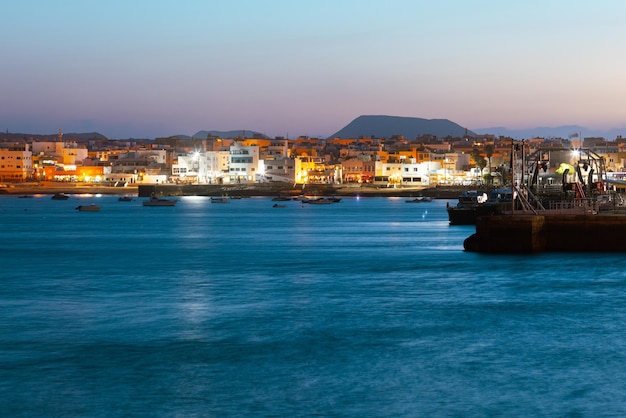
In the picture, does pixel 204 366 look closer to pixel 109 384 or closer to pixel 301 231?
pixel 109 384

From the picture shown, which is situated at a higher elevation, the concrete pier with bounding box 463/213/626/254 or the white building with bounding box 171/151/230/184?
the white building with bounding box 171/151/230/184

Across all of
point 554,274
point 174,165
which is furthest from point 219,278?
point 174,165

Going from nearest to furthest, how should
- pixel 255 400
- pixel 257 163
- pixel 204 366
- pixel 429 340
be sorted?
pixel 255 400 → pixel 204 366 → pixel 429 340 → pixel 257 163

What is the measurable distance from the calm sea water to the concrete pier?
3.45 ft

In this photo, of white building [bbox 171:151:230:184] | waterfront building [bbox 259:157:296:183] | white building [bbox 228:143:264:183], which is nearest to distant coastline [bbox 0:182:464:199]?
waterfront building [bbox 259:157:296:183]

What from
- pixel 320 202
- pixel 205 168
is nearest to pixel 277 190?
pixel 205 168

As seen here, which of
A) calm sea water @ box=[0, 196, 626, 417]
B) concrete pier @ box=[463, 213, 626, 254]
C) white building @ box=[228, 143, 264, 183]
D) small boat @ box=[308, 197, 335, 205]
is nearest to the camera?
calm sea water @ box=[0, 196, 626, 417]

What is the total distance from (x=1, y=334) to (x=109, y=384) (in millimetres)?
6289

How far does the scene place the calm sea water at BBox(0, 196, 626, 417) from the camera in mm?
17344

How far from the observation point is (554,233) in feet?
133

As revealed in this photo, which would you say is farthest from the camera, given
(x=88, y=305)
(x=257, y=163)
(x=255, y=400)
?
(x=257, y=163)

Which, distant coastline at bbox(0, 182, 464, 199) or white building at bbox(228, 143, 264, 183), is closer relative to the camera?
distant coastline at bbox(0, 182, 464, 199)

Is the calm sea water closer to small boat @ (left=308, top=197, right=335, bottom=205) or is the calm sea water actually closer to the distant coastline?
small boat @ (left=308, top=197, right=335, bottom=205)

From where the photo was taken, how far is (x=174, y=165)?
192875mm
